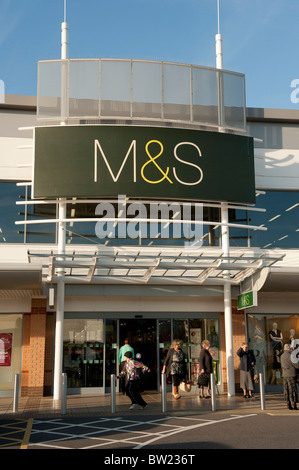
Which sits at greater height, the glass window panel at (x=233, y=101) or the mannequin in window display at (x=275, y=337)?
the glass window panel at (x=233, y=101)

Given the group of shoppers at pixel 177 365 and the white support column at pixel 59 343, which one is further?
the white support column at pixel 59 343

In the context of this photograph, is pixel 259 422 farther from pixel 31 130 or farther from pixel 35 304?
pixel 31 130

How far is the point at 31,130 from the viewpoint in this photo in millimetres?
20641

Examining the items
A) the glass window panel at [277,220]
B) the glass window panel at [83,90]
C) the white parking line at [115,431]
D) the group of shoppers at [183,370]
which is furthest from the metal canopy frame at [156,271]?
the white parking line at [115,431]

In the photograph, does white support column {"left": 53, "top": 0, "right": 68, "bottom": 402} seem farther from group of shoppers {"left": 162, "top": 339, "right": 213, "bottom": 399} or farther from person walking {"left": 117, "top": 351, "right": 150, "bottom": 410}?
group of shoppers {"left": 162, "top": 339, "right": 213, "bottom": 399}

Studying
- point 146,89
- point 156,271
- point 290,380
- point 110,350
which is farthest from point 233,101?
point 290,380

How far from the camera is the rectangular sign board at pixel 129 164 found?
18.4 meters

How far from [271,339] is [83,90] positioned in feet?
36.9

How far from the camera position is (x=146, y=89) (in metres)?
19.4

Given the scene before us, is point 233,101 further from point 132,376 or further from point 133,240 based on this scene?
point 132,376

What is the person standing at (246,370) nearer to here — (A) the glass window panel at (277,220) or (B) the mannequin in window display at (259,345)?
(B) the mannequin in window display at (259,345)

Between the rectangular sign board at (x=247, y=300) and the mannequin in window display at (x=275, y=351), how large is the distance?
248 cm
